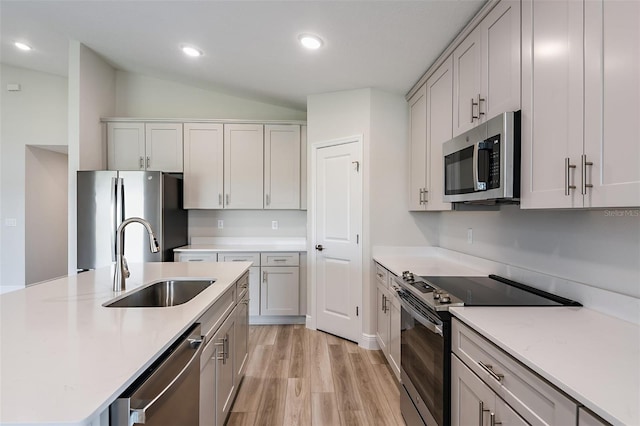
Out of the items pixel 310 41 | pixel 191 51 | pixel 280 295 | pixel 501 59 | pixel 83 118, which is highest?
pixel 191 51

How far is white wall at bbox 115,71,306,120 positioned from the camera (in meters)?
4.28

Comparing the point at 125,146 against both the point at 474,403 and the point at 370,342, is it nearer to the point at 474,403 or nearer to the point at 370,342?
the point at 370,342

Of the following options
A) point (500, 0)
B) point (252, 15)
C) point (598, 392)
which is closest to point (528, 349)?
point (598, 392)

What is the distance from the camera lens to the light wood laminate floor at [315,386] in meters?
2.05

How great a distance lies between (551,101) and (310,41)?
1843 mm

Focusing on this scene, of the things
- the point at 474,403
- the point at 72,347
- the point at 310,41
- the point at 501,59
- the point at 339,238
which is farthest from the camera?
the point at 339,238

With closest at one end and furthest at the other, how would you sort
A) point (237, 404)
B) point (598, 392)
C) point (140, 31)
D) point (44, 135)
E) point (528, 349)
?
point (598, 392) → point (528, 349) → point (237, 404) → point (140, 31) → point (44, 135)

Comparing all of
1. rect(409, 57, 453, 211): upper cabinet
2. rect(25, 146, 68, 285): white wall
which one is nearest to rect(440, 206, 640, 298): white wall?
rect(409, 57, 453, 211): upper cabinet

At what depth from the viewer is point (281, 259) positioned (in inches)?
146

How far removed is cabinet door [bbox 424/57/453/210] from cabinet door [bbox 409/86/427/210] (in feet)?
0.28

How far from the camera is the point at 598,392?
74 centimetres

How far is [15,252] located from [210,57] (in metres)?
4.19

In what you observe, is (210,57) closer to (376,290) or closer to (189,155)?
(189,155)

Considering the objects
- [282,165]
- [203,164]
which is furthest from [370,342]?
[203,164]
